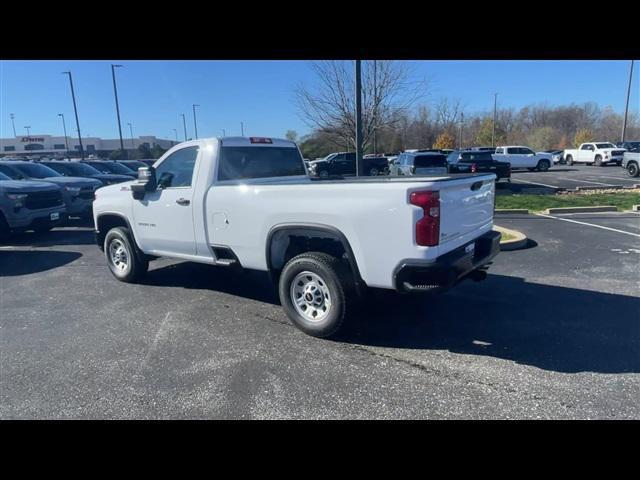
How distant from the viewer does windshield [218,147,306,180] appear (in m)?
5.18

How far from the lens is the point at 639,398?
2.96m

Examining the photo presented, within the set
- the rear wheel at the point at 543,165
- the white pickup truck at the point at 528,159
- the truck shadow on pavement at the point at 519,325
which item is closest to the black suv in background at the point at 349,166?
the white pickup truck at the point at 528,159

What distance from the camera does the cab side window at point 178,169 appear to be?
5309 millimetres

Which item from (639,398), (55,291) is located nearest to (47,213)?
(55,291)

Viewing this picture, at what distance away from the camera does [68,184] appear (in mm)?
11406

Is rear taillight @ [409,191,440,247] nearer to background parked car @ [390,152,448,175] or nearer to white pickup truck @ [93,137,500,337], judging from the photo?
white pickup truck @ [93,137,500,337]

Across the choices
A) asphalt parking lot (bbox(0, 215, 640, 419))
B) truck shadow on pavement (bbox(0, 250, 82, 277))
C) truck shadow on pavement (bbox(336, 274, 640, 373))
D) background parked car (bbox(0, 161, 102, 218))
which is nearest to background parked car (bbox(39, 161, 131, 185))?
background parked car (bbox(0, 161, 102, 218))

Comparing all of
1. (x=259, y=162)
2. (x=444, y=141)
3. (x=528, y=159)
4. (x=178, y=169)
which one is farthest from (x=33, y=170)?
(x=444, y=141)

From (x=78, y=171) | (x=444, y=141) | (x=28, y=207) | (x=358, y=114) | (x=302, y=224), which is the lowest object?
(x=28, y=207)

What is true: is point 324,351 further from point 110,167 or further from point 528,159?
point 528,159

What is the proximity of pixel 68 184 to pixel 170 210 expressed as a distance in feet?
26.2

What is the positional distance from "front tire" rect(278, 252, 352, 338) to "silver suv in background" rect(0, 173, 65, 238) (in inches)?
320

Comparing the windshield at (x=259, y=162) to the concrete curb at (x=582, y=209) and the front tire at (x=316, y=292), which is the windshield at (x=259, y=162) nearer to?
the front tire at (x=316, y=292)
